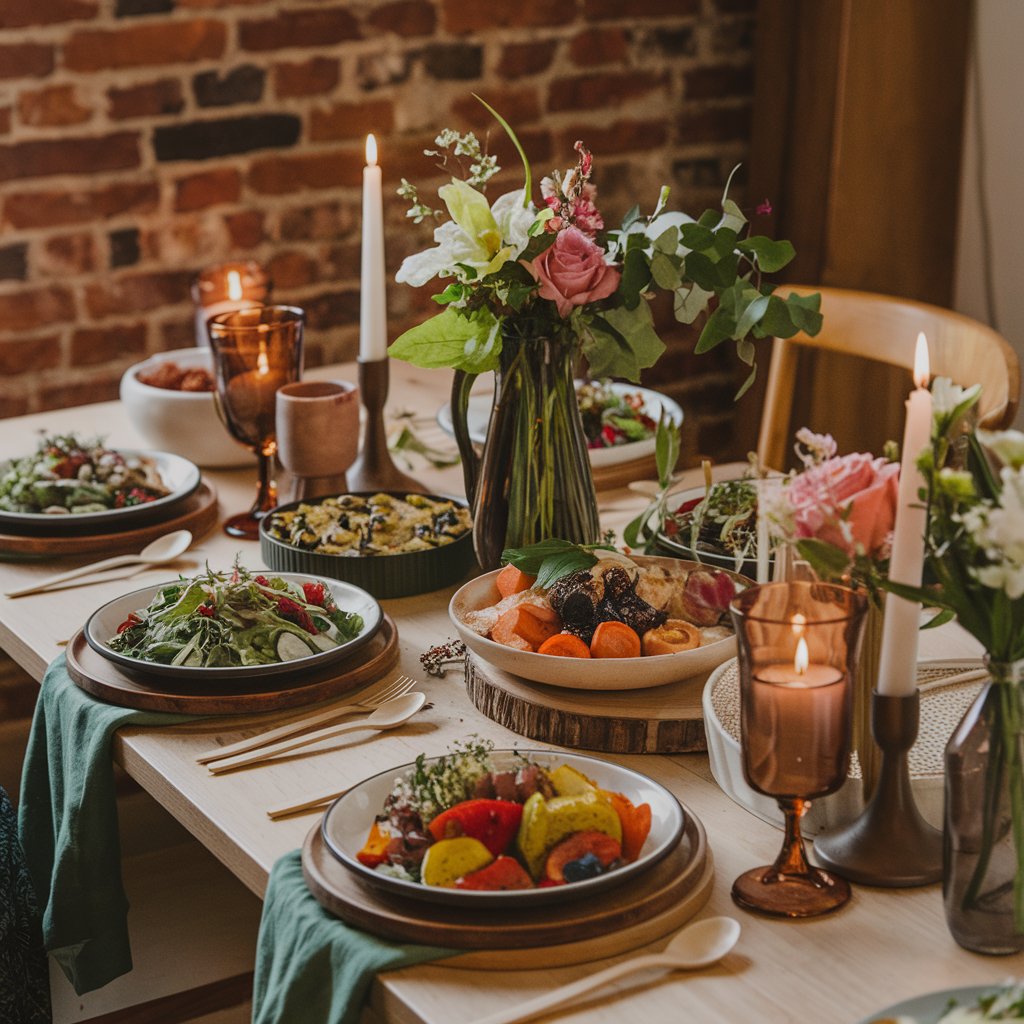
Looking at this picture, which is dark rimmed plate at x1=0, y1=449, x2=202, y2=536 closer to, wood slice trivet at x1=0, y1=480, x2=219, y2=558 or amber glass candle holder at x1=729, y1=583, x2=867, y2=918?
wood slice trivet at x1=0, y1=480, x2=219, y2=558

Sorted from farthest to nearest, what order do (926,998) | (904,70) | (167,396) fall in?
(904,70)
(167,396)
(926,998)

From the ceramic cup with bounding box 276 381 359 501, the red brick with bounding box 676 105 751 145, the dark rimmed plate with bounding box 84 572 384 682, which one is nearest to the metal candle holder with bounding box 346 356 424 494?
the ceramic cup with bounding box 276 381 359 501

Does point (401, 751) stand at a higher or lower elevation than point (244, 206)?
lower

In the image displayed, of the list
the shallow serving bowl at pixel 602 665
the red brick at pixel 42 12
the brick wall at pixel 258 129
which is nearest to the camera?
the shallow serving bowl at pixel 602 665

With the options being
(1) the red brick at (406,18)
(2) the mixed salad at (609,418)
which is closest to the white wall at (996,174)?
(1) the red brick at (406,18)

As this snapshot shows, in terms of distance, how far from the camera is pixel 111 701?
1.29 m

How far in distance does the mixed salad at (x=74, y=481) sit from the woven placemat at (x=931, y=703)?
852 millimetres

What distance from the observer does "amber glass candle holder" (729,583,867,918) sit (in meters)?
0.91

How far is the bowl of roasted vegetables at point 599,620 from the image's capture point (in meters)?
1.22

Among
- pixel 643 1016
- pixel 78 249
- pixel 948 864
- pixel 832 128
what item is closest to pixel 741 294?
pixel 948 864

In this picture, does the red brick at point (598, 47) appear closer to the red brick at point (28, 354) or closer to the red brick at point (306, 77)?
the red brick at point (306, 77)

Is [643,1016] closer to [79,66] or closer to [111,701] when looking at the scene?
[111,701]

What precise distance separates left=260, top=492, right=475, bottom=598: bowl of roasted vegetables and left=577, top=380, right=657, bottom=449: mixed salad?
33 centimetres

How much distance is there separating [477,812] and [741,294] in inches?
26.1
